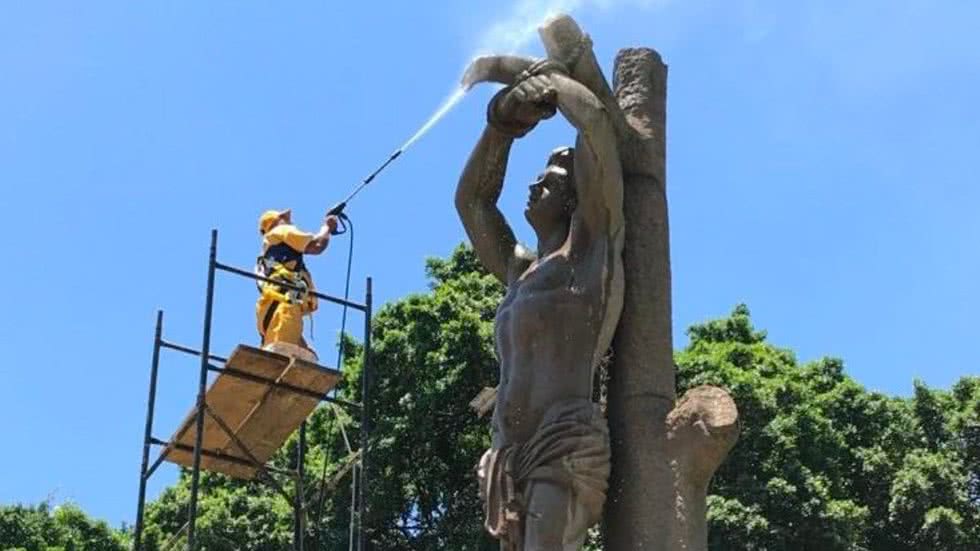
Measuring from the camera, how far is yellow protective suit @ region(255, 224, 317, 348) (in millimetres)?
13547

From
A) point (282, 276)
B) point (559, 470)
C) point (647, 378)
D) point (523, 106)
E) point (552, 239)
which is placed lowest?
point (559, 470)

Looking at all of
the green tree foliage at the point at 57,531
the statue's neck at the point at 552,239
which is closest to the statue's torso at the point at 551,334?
the statue's neck at the point at 552,239

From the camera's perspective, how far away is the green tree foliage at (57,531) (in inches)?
1077

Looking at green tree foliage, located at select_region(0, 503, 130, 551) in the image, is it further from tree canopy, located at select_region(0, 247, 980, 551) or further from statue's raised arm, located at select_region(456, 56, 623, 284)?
statue's raised arm, located at select_region(456, 56, 623, 284)

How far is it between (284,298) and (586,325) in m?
7.34

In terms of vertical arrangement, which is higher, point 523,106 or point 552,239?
point 523,106

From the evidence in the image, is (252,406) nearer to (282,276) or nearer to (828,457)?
(282,276)

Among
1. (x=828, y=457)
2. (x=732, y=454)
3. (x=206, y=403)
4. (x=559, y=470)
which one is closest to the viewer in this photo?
(x=559, y=470)

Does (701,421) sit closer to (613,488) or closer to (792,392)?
(613,488)

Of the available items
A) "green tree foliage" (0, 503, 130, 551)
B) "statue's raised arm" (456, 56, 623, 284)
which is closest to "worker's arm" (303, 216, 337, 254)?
"statue's raised arm" (456, 56, 623, 284)

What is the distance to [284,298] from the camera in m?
13.7

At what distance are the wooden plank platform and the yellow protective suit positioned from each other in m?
0.37

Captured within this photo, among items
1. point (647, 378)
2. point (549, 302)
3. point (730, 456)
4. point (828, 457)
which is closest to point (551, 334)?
point (549, 302)

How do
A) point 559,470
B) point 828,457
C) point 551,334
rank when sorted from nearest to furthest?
1. point 559,470
2. point 551,334
3. point 828,457
